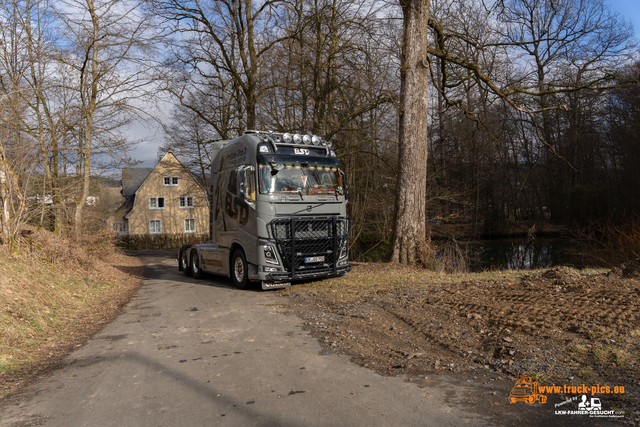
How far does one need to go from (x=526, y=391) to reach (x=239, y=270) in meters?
8.29

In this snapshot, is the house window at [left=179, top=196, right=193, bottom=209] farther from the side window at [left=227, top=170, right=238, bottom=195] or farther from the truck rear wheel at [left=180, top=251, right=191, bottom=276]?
the side window at [left=227, top=170, right=238, bottom=195]

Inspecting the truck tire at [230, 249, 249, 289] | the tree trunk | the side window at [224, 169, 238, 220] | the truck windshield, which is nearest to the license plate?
the truck tire at [230, 249, 249, 289]

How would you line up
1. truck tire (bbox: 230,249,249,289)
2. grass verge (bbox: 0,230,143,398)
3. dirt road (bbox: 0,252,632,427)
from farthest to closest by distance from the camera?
truck tire (bbox: 230,249,249,289), grass verge (bbox: 0,230,143,398), dirt road (bbox: 0,252,632,427)

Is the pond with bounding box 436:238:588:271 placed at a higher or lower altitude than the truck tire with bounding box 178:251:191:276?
lower

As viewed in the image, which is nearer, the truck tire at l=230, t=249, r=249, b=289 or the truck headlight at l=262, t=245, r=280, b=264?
the truck headlight at l=262, t=245, r=280, b=264

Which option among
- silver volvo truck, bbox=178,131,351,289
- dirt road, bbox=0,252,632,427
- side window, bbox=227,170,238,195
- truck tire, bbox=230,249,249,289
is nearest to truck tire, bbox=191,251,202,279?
silver volvo truck, bbox=178,131,351,289

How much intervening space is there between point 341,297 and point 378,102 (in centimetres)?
850

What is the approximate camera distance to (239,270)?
10.9m

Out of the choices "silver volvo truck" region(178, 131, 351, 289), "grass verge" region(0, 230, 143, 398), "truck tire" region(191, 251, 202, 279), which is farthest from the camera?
"truck tire" region(191, 251, 202, 279)

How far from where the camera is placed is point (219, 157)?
12562 mm

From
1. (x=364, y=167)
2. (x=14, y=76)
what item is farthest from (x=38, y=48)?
(x=364, y=167)

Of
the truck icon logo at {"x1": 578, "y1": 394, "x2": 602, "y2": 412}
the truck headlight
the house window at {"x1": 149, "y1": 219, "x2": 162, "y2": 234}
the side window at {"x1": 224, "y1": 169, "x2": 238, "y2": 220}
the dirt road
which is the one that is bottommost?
the dirt road

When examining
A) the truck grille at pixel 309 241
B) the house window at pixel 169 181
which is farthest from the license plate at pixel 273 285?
the house window at pixel 169 181

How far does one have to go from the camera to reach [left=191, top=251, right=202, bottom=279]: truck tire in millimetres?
13651
